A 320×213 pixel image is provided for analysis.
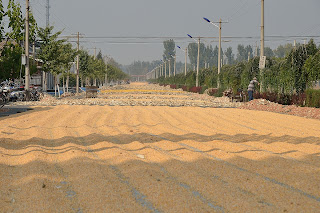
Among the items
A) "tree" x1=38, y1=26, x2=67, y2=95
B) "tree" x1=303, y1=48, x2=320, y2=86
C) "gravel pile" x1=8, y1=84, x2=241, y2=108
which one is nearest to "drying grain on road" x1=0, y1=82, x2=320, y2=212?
"tree" x1=303, y1=48, x2=320, y2=86

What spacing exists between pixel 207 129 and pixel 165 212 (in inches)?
337

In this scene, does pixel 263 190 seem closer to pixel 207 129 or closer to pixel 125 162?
pixel 125 162

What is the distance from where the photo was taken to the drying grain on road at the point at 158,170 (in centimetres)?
510

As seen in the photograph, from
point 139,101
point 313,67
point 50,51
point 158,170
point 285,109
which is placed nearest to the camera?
point 158,170

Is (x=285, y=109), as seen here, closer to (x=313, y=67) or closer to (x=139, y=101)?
(x=313, y=67)

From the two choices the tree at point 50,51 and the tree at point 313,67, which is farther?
the tree at point 50,51

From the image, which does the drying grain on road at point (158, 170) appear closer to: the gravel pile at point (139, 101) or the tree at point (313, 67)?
the tree at point (313, 67)

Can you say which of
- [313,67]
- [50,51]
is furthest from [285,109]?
[50,51]

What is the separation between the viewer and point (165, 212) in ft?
15.5

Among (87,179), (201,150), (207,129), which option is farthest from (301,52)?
(87,179)

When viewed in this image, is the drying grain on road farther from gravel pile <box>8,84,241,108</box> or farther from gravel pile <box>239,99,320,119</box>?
gravel pile <box>8,84,241,108</box>

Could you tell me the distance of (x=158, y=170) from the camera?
696cm

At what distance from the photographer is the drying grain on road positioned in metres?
Result: 5.10

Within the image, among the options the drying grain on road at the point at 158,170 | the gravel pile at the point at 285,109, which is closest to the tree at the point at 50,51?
the gravel pile at the point at 285,109
